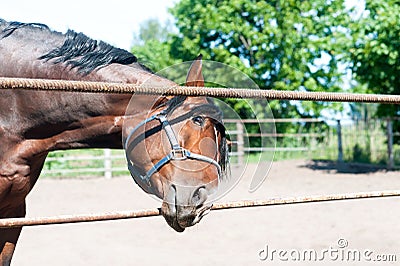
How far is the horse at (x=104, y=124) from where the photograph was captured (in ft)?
6.79

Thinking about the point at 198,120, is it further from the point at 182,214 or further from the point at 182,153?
the point at 182,214

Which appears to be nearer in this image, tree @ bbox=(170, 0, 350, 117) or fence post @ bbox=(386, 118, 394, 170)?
fence post @ bbox=(386, 118, 394, 170)

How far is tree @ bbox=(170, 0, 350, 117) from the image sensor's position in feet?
59.7

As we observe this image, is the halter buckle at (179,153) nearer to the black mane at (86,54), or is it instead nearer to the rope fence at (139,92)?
the rope fence at (139,92)

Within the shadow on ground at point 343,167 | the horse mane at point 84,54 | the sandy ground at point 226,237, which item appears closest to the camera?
the horse mane at point 84,54

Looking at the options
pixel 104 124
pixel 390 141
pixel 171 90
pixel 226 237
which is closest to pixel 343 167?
pixel 390 141

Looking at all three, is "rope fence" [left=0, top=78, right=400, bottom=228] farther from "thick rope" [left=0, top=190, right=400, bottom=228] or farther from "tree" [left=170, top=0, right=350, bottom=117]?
"tree" [left=170, top=0, right=350, bottom=117]

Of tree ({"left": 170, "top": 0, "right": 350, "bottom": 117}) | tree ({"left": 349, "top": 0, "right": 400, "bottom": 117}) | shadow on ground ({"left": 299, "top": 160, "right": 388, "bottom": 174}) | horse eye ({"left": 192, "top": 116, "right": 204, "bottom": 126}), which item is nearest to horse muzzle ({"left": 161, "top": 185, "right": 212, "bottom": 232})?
horse eye ({"left": 192, "top": 116, "right": 204, "bottom": 126})

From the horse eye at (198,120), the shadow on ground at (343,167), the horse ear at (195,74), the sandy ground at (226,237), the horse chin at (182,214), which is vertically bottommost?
the sandy ground at (226,237)

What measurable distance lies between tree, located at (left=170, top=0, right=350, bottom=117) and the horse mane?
15.3 meters

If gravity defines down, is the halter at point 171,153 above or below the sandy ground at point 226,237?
above

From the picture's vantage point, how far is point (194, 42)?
19.7 meters

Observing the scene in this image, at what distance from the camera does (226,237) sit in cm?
562

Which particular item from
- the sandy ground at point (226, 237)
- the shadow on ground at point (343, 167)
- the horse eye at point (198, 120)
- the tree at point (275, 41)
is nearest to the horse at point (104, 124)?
the horse eye at point (198, 120)
